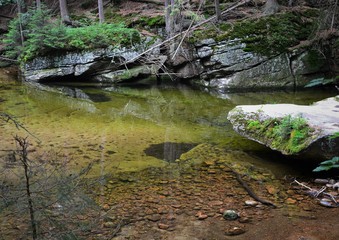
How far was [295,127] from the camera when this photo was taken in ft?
18.9

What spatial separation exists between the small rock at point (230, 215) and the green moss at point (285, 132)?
178 centimetres

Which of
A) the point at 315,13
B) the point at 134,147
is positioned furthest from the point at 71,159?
the point at 315,13

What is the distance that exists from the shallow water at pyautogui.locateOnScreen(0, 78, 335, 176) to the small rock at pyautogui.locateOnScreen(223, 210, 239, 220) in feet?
6.02

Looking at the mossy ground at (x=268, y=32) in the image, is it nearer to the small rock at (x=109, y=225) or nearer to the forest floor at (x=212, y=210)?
the forest floor at (x=212, y=210)

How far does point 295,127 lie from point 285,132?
8.0 inches

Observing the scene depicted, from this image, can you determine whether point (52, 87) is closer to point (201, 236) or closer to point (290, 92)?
point (290, 92)

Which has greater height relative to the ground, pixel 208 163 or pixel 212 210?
pixel 208 163

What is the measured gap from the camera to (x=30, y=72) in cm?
1802

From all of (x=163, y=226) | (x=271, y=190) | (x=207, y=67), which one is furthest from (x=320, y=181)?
(x=207, y=67)

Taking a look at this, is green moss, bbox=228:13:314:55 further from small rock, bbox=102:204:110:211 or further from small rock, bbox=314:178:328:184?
small rock, bbox=102:204:110:211

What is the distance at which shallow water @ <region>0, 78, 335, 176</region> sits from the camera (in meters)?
6.78

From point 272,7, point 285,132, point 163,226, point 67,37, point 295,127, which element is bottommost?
point 163,226

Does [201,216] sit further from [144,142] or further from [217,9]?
[217,9]

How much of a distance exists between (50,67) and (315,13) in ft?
47.0
